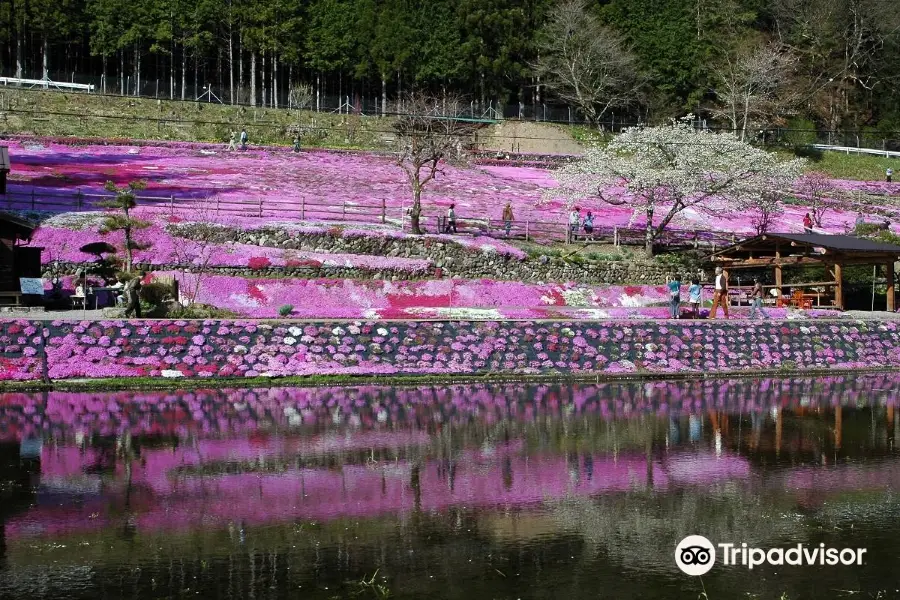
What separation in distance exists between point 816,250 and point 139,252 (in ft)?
85.3

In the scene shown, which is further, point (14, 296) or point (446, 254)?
point (446, 254)

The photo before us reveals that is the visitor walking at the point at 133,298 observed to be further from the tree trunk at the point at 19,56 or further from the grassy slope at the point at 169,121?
the tree trunk at the point at 19,56

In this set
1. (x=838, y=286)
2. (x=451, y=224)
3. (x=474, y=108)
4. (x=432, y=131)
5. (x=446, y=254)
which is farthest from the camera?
(x=474, y=108)

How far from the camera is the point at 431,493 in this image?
15234mm

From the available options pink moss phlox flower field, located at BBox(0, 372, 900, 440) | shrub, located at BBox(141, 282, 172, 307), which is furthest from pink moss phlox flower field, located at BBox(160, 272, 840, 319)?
pink moss phlox flower field, located at BBox(0, 372, 900, 440)

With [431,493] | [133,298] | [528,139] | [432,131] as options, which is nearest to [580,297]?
[133,298]

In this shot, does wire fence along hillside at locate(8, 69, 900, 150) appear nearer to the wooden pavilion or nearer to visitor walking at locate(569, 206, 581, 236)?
visitor walking at locate(569, 206, 581, 236)

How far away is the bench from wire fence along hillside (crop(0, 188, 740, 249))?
921 centimetres

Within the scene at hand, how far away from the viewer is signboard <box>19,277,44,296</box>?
31.8m

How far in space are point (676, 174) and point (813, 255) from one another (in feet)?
34.6

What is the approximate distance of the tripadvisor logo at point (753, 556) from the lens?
40.2ft

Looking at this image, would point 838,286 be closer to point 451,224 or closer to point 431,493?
point 451,224

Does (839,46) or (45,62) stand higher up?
(839,46)

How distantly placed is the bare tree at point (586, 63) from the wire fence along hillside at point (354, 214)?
31.6 m
